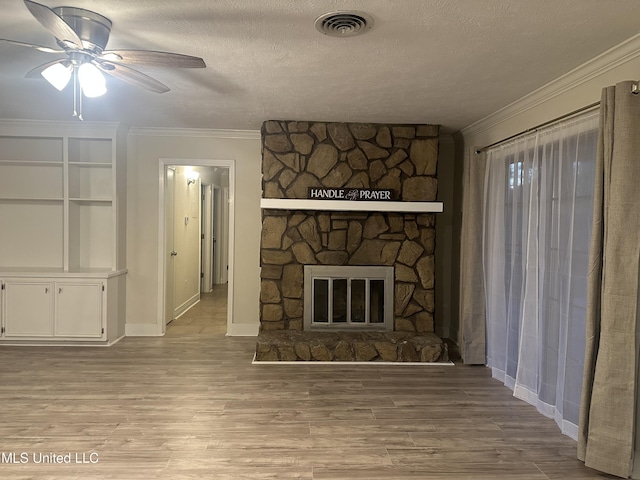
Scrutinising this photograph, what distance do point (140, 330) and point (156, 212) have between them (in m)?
1.38

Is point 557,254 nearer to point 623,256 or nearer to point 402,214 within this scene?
point 623,256

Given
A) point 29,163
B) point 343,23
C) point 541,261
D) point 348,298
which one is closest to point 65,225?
point 29,163

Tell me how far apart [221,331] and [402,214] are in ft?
8.45

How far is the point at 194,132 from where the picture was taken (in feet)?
16.2

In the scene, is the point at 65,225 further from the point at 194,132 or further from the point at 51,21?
the point at 51,21

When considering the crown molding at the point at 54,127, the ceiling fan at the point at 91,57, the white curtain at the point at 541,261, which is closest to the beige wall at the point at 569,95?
the white curtain at the point at 541,261

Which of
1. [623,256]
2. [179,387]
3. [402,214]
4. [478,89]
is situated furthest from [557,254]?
[179,387]

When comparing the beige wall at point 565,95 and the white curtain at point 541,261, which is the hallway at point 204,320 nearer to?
the white curtain at point 541,261

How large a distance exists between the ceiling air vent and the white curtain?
1.56 metres

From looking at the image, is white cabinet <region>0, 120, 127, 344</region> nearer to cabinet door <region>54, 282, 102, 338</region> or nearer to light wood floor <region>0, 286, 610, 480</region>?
cabinet door <region>54, 282, 102, 338</region>

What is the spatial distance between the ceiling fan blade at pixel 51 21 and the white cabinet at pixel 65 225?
3.03 m

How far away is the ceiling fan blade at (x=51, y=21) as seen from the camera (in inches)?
65.2

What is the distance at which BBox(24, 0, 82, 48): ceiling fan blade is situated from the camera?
5.43 feet

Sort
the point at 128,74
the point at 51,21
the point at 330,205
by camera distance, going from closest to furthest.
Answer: the point at 51,21 < the point at 128,74 < the point at 330,205
